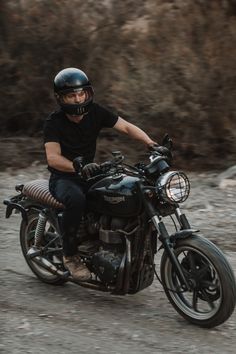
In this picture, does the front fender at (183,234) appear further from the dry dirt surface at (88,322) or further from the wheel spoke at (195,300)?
the dry dirt surface at (88,322)

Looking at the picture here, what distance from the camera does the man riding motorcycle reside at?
212 inches

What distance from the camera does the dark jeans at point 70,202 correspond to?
5332 millimetres

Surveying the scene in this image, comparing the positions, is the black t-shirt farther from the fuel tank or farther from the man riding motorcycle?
the fuel tank

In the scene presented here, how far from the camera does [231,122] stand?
10.5 meters

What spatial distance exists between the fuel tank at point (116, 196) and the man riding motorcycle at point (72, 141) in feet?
0.40

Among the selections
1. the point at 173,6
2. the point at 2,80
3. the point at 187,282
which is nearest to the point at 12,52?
the point at 2,80

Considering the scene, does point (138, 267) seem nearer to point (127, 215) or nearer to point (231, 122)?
point (127, 215)

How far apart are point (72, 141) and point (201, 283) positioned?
1590 millimetres

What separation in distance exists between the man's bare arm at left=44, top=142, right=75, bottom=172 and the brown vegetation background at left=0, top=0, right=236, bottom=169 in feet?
17.2

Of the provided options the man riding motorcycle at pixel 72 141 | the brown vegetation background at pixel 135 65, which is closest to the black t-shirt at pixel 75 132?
the man riding motorcycle at pixel 72 141

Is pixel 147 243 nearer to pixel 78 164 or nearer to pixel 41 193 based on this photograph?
pixel 78 164

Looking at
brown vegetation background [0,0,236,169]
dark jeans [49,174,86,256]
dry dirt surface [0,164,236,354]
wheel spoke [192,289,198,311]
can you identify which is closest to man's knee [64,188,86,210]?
dark jeans [49,174,86,256]

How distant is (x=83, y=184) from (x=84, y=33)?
6.59m

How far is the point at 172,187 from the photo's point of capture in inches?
194
